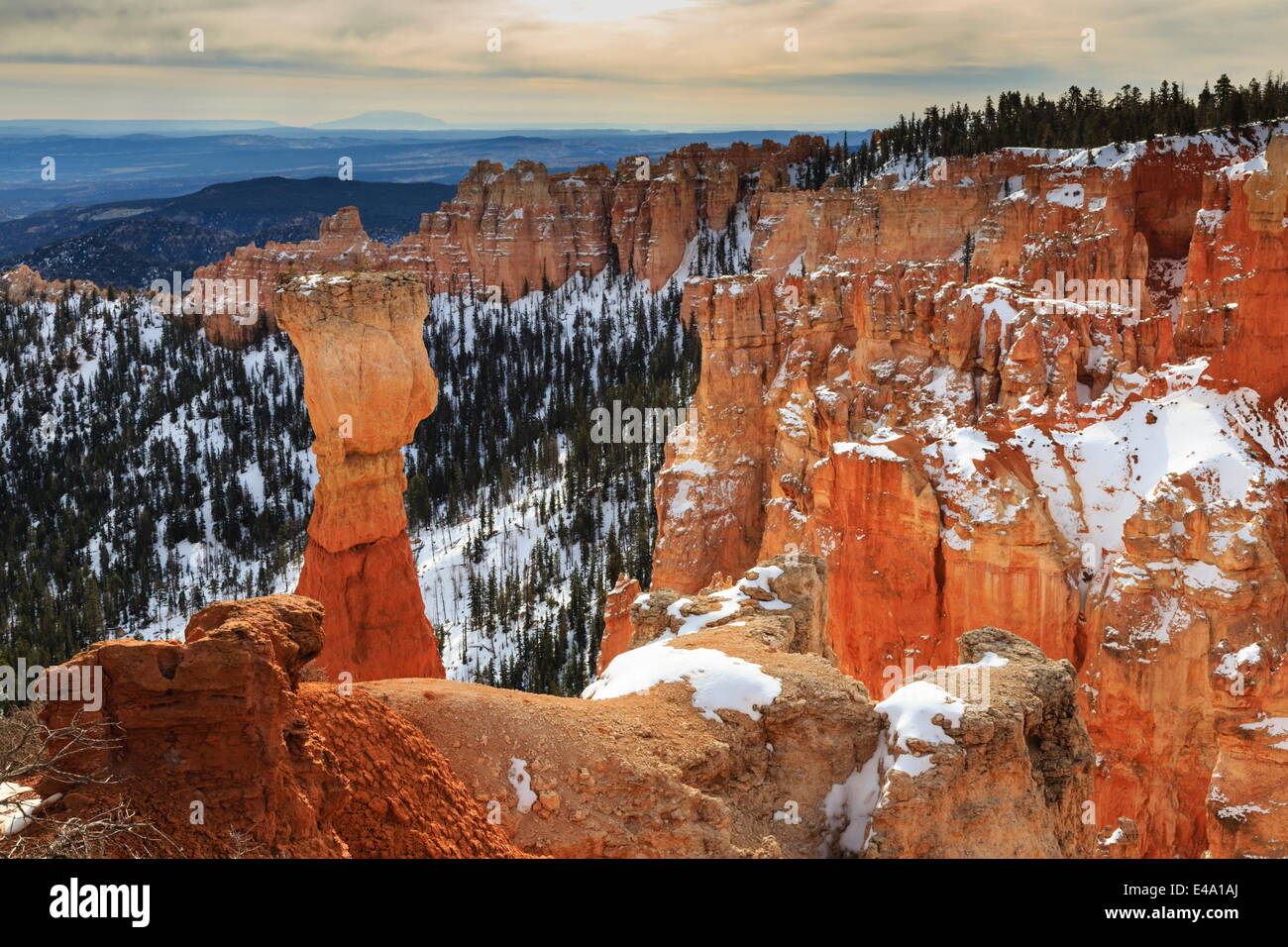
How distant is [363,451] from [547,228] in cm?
11307

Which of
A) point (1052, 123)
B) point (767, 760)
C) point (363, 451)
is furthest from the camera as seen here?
point (1052, 123)

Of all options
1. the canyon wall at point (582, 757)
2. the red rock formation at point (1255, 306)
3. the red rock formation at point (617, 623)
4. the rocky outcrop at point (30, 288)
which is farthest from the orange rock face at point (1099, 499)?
the rocky outcrop at point (30, 288)

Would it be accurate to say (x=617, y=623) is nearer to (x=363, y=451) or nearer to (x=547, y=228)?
(x=363, y=451)

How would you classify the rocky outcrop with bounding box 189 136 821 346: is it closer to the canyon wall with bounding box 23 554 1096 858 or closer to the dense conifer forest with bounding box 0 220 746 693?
the dense conifer forest with bounding box 0 220 746 693

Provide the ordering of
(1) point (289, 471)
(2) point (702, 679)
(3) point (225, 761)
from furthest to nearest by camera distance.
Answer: (1) point (289, 471) < (2) point (702, 679) < (3) point (225, 761)

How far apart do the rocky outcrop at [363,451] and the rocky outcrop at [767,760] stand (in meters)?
6.63

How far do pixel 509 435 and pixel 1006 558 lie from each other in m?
79.7

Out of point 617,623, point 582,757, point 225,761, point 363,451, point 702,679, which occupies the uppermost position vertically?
point 363,451

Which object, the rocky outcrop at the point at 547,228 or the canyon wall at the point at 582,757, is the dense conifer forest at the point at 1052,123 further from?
the canyon wall at the point at 582,757

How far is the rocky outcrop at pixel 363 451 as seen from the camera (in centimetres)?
A: 1859

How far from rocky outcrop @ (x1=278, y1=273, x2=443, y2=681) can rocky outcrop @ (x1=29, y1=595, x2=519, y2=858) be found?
29.2ft

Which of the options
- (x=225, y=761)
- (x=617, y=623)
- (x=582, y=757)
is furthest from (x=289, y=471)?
(x=225, y=761)

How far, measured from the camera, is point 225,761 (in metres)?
8.87

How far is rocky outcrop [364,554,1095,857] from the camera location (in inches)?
442
